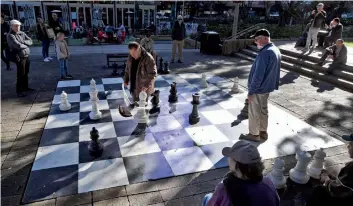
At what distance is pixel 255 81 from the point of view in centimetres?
409

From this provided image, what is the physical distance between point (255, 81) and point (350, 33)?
18.2 metres

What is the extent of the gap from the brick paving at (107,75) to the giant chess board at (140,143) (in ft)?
0.51

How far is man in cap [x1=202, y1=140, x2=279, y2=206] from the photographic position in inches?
66.9

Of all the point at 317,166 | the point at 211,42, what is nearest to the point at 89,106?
the point at 317,166

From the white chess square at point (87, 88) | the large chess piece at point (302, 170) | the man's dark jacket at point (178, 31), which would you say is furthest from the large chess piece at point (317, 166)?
the man's dark jacket at point (178, 31)

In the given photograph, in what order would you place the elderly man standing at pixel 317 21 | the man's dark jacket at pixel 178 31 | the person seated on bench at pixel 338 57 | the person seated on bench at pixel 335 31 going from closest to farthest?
1. the person seated on bench at pixel 338 57
2. the elderly man standing at pixel 317 21
3. the person seated on bench at pixel 335 31
4. the man's dark jacket at pixel 178 31

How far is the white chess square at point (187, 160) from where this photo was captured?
378 cm

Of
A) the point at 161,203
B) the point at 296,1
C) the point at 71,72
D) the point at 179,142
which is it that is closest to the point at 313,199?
the point at 161,203

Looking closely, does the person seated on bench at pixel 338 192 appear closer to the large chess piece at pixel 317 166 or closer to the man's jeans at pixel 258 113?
the large chess piece at pixel 317 166

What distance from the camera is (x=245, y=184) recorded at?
1.73 m

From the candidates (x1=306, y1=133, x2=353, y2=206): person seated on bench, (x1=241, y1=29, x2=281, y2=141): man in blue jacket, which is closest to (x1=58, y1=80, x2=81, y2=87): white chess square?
(x1=241, y1=29, x2=281, y2=141): man in blue jacket

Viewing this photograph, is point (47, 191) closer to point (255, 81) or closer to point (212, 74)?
point (255, 81)

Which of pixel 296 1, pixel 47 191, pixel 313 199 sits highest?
pixel 296 1

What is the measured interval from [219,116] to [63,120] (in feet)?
10.4
